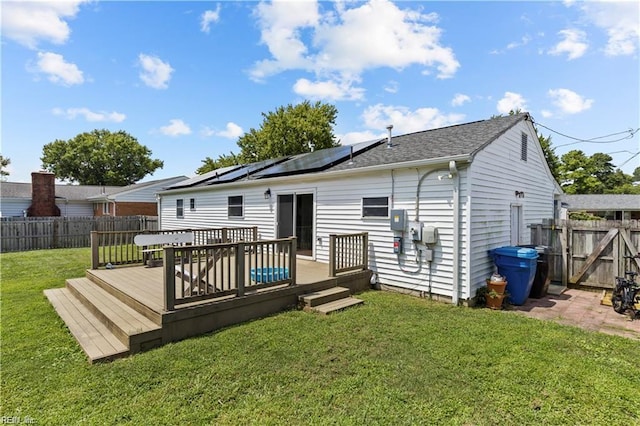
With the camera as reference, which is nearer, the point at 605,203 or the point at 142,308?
the point at 142,308

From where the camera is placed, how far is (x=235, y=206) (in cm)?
1109

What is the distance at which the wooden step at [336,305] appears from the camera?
525 cm

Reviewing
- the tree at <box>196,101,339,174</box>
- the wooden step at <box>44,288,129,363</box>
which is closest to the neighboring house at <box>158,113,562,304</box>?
the wooden step at <box>44,288,129,363</box>

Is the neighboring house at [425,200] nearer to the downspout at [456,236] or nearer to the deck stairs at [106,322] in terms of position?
the downspout at [456,236]

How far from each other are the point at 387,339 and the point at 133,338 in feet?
10.7

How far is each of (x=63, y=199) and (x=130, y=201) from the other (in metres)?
5.83

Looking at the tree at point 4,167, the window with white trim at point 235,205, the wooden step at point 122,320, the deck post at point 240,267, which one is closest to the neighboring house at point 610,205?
the window with white trim at point 235,205

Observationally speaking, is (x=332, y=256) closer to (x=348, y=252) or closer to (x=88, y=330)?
(x=348, y=252)

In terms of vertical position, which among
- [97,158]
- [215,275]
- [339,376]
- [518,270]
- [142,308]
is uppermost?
[97,158]

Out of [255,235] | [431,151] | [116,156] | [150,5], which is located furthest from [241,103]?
[116,156]

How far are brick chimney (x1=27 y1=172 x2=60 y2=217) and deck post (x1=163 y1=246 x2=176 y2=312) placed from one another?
21.7 meters

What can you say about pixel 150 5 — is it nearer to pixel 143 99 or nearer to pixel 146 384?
pixel 143 99

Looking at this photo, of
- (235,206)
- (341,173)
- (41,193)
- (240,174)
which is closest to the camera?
(341,173)

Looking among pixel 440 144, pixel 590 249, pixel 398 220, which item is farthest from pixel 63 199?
pixel 590 249
